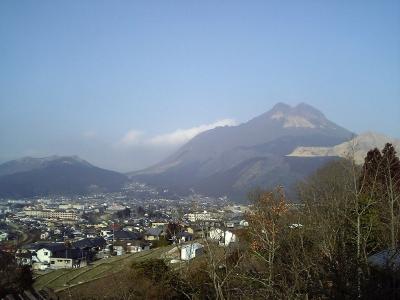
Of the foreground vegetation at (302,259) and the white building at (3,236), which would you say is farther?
the white building at (3,236)

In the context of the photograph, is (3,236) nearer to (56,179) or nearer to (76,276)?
(76,276)

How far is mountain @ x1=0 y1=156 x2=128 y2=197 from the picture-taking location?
111 meters

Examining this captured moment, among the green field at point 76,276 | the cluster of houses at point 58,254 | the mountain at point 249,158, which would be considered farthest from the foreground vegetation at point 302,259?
the mountain at point 249,158

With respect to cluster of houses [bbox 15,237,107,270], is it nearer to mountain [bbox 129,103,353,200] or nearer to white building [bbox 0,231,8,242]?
white building [bbox 0,231,8,242]

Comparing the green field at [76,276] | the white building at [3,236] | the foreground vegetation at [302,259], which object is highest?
the foreground vegetation at [302,259]

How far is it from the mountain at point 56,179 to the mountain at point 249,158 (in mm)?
13698

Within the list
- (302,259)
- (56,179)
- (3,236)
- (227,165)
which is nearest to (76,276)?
(302,259)

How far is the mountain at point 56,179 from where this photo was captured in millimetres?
110875

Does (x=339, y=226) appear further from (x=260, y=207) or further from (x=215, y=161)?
(x=215, y=161)

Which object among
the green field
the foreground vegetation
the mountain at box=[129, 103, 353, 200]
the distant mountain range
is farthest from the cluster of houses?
the mountain at box=[129, 103, 353, 200]

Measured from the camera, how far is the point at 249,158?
10712 centimetres

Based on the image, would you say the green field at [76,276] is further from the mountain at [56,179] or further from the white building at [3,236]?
the mountain at [56,179]

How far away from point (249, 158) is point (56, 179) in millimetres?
57292

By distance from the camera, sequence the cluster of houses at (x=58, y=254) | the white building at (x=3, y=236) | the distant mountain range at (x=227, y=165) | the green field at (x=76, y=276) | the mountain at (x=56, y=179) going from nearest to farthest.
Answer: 1. the green field at (x=76, y=276)
2. the cluster of houses at (x=58, y=254)
3. the white building at (x=3, y=236)
4. the distant mountain range at (x=227, y=165)
5. the mountain at (x=56, y=179)
